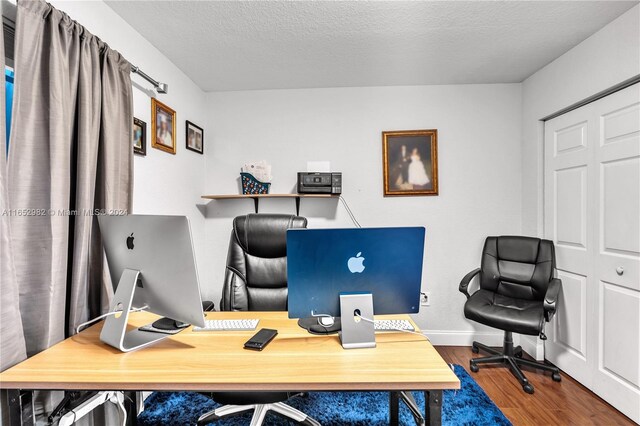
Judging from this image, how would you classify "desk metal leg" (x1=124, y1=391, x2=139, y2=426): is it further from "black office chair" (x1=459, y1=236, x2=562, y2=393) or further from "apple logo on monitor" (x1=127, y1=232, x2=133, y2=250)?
"black office chair" (x1=459, y1=236, x2=562, y2=393)

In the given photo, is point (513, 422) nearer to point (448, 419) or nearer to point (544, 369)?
point (448, 419)

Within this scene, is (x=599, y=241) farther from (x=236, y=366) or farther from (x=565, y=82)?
(x=236, y=366)

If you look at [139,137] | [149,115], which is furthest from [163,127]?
[139,137]

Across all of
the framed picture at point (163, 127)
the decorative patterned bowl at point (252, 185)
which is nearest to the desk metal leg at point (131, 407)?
the framed picture at point (163, 127)

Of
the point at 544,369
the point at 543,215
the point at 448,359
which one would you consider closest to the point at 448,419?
the point at 448,359

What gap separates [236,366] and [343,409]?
122cm

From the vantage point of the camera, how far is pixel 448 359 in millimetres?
2539

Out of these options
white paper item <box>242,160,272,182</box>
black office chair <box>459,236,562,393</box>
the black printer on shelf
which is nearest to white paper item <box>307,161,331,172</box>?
the black printer on shelf

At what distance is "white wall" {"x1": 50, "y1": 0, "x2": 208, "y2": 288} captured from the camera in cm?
167

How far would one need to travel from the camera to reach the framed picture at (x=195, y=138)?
261 centimetres

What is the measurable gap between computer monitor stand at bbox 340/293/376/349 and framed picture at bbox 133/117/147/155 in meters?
1.68

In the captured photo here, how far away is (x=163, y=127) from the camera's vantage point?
2223 mm

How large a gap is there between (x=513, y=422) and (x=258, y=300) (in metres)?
1.74

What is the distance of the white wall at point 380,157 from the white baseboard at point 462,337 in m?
0.01
